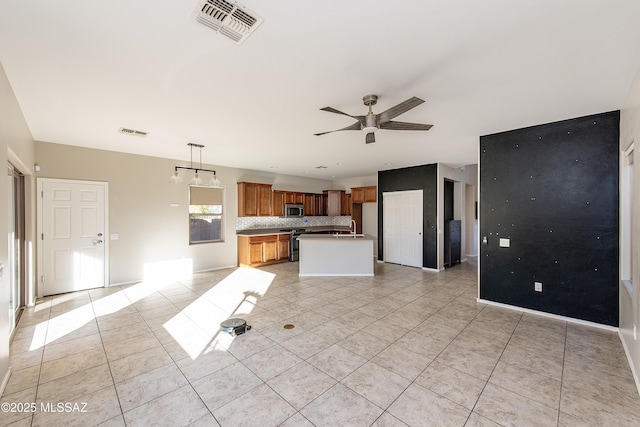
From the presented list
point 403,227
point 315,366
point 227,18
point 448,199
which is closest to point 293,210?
point 403,227

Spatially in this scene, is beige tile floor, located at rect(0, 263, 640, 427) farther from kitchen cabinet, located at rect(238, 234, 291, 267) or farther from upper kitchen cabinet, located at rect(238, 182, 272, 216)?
upper kitchen cabinet, located at rect(238, 182, 272, 216)

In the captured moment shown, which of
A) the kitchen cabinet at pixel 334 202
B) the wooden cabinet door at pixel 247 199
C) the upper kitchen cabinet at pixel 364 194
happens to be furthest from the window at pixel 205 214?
the upper kitchen cabinet at pixel 364 194

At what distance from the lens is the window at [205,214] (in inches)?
250

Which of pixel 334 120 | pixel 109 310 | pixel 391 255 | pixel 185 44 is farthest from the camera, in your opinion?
pixel 391 255

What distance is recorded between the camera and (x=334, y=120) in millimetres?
3455

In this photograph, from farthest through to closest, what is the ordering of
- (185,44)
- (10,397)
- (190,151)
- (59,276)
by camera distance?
(190,151) → (59,276) → (10,397) → (185,44)

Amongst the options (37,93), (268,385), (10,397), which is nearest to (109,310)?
(10,397)

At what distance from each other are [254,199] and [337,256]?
9.22 feet

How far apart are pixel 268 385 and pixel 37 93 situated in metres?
3.66

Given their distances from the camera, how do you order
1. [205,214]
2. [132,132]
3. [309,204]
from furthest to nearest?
[309,204]
[205,214]
[132,132]

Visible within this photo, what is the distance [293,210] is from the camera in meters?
8.48

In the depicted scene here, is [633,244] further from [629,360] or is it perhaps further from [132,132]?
[132,132]

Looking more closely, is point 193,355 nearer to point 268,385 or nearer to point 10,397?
point 268,385

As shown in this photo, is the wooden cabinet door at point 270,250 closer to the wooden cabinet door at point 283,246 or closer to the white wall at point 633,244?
the wooden cabinet door at point 283,246
